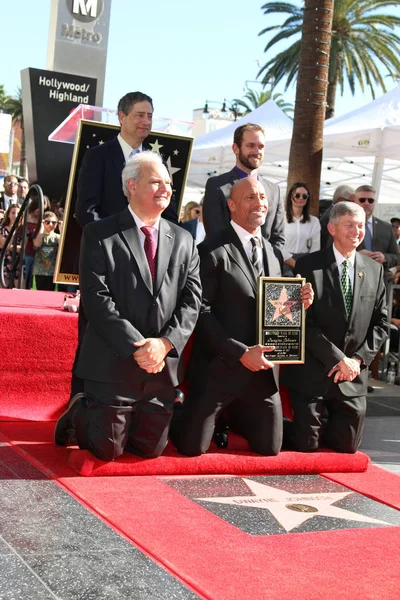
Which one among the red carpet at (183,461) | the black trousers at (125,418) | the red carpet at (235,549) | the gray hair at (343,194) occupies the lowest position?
the red carpet at (235,549)

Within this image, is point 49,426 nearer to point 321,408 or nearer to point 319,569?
point 321,408

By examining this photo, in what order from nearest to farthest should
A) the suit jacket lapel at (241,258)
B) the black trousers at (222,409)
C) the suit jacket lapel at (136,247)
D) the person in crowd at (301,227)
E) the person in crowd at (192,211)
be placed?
the suit jacket lapel at (136,247), the black trousers at (222,409), the suit jacket lapel at (241,258), the person in crowd at (301,227), the person in crowd at (192,211)

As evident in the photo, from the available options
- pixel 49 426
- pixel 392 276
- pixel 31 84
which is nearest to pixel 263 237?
pixel 49 426

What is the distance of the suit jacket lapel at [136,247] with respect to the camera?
5125mm

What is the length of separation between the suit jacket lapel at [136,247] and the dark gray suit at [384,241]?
4142 mm

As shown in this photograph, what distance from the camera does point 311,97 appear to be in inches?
473

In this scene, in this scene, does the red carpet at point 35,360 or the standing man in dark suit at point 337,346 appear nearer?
the standing man in dark suit at point 337,346

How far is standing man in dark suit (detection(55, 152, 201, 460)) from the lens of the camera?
196 inches

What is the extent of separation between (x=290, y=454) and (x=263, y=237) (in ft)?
4.98

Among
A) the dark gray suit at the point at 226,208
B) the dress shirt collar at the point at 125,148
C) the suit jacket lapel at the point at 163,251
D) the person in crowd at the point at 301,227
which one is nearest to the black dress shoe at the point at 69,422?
the suit jacket lapel at the point at 163,251

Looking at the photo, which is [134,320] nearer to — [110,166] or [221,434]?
[221,434]

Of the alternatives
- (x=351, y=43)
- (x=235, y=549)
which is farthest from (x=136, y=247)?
(x=351, y=43)

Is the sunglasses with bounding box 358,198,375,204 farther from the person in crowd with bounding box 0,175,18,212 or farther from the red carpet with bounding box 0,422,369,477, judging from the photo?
the person in crowd with bounding box 0,175,18,212

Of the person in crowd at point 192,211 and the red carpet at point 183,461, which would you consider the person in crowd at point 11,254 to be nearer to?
the person in crowd at point 192,211
